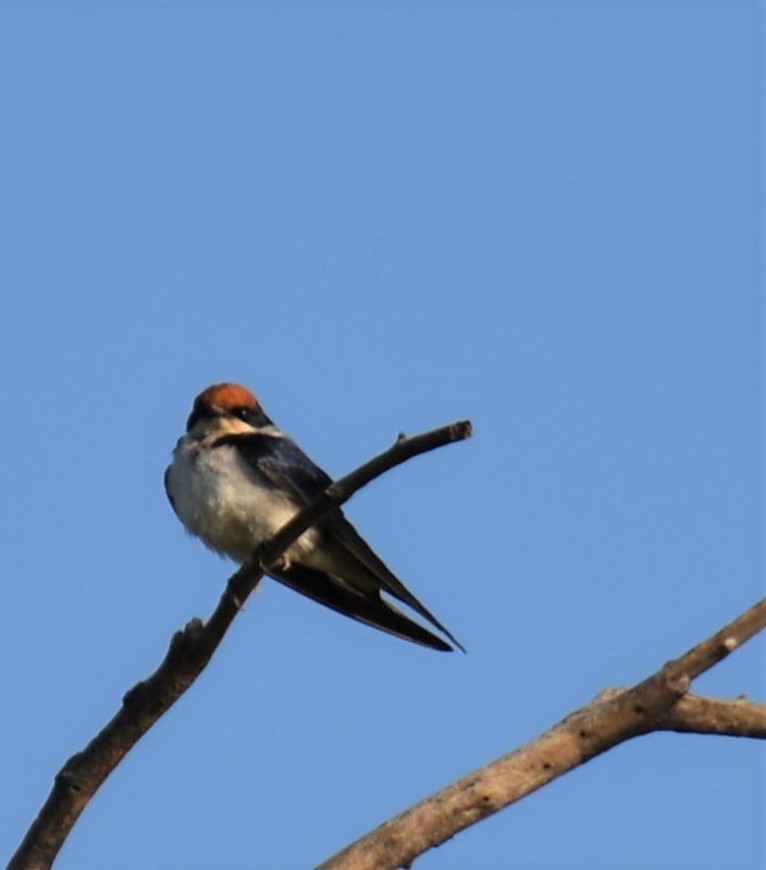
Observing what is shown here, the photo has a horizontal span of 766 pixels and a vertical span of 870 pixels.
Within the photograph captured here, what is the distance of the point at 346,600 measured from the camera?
536 cm

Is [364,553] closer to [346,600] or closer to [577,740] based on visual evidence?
[346,600]

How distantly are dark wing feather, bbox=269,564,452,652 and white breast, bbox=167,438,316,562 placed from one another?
8cm

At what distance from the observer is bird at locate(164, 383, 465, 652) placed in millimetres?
5266

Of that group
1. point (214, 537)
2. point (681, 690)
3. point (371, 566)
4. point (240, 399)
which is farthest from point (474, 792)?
point (240, 399)

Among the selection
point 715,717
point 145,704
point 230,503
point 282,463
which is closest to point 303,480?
point 282,463

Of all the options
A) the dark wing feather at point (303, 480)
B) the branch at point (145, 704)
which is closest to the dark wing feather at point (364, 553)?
the dark wing feather at point (303, 480)

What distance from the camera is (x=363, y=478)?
12.3ft

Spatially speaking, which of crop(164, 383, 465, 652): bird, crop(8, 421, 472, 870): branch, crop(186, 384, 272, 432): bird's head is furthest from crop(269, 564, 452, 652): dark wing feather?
crop(8, 421, 472, 870): branch

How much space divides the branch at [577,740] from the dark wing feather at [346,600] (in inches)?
49.1

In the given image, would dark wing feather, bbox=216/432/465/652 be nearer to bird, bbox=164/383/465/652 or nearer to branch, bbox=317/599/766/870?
bird, bbox=164/383/465/652

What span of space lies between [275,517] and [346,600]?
309 millimetres

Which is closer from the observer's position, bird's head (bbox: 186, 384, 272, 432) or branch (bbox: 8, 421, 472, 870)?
branch (bbox: 8, 421, 472, 870)

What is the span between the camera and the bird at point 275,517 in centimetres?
527

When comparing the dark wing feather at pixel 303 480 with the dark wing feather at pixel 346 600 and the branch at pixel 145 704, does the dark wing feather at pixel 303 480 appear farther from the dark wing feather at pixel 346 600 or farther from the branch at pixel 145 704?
the branch at pixel 145 704
